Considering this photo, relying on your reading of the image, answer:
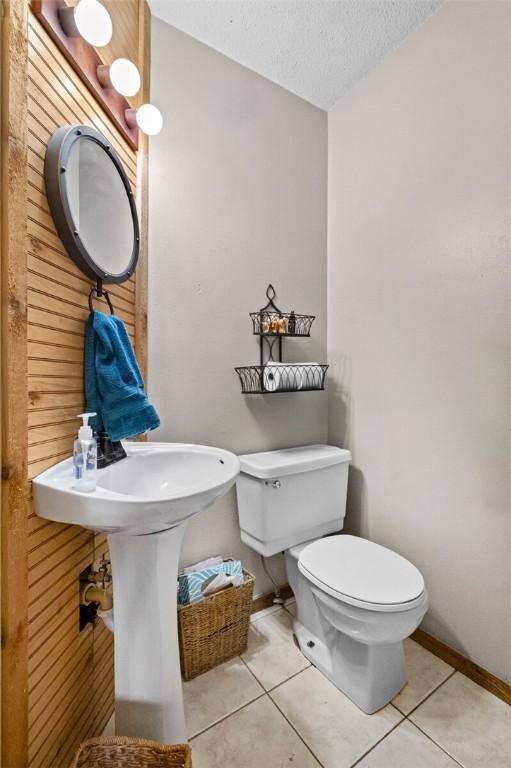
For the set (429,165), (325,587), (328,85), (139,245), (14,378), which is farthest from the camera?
(328,85)

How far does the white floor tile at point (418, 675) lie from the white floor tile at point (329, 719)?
62 mm

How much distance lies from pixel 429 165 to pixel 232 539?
178 centimetres

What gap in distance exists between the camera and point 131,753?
86 cm

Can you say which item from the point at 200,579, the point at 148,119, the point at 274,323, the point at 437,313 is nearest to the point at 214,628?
the point at 200,579

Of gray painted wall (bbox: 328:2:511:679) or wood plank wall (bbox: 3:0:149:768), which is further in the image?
gray painted wall (bbox: 328:2:511:679)

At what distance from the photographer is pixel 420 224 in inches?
57.6

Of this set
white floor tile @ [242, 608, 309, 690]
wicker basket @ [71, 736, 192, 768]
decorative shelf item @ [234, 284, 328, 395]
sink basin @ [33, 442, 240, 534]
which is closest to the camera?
sink basin @ [33, 442, 240, 534]

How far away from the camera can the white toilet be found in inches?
43.6

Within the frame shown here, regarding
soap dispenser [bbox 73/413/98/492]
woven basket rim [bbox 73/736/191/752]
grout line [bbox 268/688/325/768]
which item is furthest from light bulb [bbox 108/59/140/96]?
grout line [bbox 268/688/325/768]

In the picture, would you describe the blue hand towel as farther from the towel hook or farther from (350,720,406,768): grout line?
(350,720,406,768): grout line

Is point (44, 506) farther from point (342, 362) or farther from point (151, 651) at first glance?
point (342, 362)

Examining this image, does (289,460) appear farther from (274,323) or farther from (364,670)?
(364,670)

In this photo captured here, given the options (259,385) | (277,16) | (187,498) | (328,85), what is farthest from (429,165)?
(187,498)

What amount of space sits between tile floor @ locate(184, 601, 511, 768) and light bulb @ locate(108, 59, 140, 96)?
6.63ft
